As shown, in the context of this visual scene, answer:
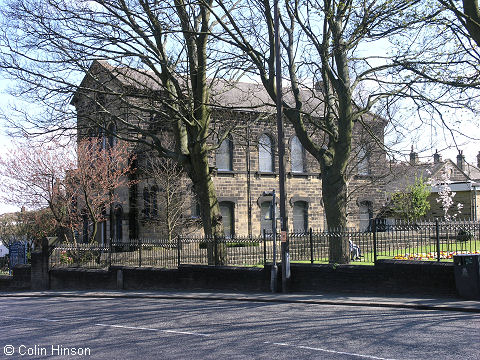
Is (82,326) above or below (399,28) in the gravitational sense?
below

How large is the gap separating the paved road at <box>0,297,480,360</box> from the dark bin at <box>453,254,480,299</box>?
1.74m

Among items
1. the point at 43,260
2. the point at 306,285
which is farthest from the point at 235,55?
the point at 43,260

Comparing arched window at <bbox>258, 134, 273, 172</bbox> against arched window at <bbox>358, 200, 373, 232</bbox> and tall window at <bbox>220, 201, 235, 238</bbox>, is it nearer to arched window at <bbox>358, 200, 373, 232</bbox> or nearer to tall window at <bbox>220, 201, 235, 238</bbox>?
tall window at <bbox>220, 201, 235, 238</bbox>

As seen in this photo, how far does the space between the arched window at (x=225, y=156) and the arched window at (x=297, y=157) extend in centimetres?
488

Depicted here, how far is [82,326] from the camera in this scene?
11328mm

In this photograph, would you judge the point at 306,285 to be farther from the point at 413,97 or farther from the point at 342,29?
the point at 342,29

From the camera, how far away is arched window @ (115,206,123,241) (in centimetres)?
3388

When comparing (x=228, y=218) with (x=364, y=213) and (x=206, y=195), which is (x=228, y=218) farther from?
(x=206, y=195)

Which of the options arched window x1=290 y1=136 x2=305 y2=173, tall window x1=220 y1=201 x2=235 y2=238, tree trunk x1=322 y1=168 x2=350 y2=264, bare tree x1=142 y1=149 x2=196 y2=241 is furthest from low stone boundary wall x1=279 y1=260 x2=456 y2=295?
arched window x1=290 y1=136 x2=305 y2=173

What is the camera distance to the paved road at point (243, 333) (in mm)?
8109

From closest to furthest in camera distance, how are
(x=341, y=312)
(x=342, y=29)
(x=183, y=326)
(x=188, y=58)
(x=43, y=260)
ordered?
(x=183, y=326) → (x=341, y=312) → (x=342, y=29) → (x=188, y=58) → (x=43, y=260)

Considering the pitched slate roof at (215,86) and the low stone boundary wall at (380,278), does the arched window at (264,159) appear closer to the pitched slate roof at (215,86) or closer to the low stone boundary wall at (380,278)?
the pitched slate roof at (215,86)

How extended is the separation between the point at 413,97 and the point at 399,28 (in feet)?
9.01

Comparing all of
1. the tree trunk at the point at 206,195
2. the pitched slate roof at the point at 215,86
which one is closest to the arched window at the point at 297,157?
the pitched slate roof at the point at 215,86
